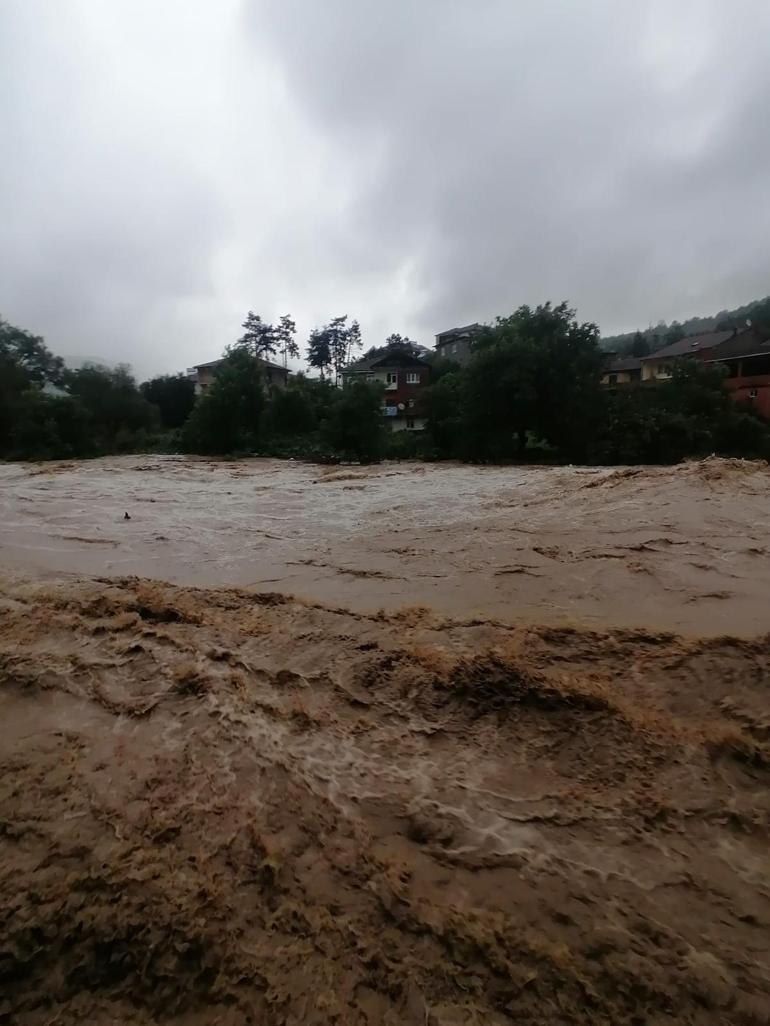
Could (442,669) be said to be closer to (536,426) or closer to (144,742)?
(144,742)

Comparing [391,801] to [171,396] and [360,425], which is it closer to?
[360,425]

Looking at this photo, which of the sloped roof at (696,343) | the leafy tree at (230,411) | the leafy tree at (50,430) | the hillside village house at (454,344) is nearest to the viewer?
the leafy tree at (50,430)

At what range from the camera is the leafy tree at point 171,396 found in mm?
46219

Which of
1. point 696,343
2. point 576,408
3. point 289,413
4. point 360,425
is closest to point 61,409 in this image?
point 289,413

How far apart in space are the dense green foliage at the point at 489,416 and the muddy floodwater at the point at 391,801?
20528 millimetres

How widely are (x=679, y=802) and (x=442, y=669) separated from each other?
1342 mm

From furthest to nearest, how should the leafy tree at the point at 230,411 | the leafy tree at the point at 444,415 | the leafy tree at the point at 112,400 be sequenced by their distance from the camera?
the leafy tree at the point at 112,400 → the leafy tree at the point at 230,411 → the leafy tree at the point at 444,415

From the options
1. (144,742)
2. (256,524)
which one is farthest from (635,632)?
(256,524)

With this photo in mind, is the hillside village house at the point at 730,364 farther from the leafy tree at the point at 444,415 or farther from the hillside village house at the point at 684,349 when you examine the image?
the leafy tree at the point at 444,415

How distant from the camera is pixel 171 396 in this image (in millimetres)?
46562

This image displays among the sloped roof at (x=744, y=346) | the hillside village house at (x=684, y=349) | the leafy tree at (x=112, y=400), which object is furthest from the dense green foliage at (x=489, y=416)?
the hillside village house at (x=684, y=349)

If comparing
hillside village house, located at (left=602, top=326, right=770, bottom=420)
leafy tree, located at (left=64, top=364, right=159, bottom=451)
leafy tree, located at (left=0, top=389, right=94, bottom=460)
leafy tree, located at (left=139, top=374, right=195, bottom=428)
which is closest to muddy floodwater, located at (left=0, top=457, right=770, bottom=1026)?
hillside village house, located at (left=602, top=326, right=770, bottom=420)

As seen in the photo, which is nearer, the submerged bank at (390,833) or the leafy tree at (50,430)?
the submerged bank at (390,833)

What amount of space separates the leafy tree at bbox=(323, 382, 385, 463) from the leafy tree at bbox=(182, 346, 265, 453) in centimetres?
595
